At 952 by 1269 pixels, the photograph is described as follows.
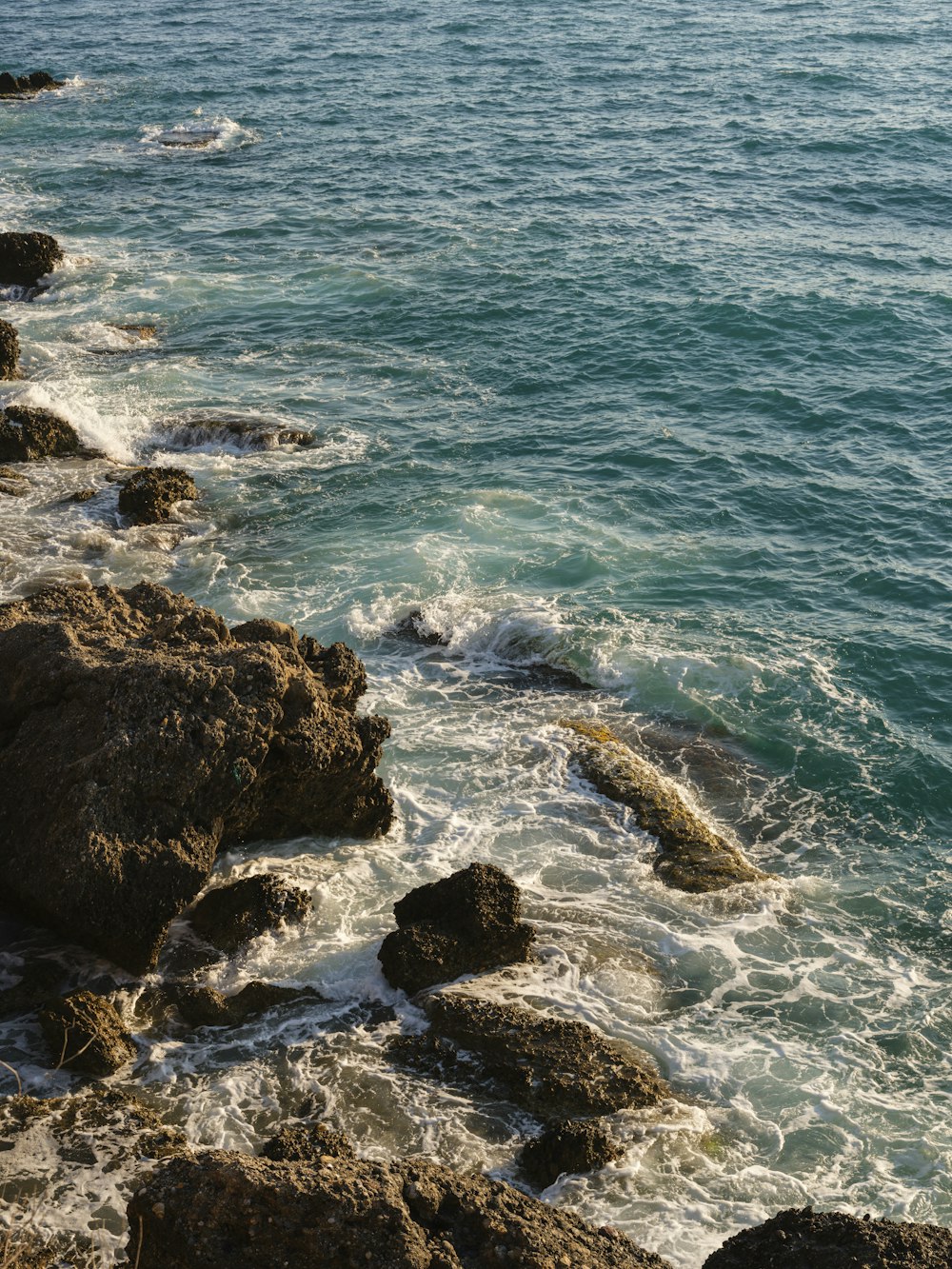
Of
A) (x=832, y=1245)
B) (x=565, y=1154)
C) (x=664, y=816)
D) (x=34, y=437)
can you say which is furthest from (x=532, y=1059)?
(x=34, y=437)

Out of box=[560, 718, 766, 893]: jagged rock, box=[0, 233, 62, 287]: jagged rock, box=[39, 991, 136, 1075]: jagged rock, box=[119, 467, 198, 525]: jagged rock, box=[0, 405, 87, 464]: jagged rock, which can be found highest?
box=[0, 233, 62, 287]: jagged rock

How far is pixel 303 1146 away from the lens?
28.9ft

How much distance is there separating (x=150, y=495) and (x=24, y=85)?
121 ft

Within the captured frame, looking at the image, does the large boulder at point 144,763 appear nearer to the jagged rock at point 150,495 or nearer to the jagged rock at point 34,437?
the jagged rock at point 150,495

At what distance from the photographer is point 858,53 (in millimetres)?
46094

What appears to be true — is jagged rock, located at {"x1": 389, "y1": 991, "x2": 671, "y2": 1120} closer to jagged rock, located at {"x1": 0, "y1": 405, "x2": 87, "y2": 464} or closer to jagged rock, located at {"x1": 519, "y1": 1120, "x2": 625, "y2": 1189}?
jagged rock, located at {"x1": 519, "y1": 1120, "x2": 625, "y2": 1189}

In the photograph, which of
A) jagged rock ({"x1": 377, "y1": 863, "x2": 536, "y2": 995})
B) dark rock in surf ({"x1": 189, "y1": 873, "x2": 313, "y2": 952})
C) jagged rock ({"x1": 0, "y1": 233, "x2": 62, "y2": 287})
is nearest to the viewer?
jagged rock ({"x1": 377, "y1": 863, "x2": 536, "y2": 995})

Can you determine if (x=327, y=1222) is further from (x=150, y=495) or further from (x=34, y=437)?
(x=34, y=437)

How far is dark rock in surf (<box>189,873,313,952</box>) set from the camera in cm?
1195

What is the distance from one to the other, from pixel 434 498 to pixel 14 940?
462 inches

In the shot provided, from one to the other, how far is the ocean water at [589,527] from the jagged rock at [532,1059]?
0.86ft

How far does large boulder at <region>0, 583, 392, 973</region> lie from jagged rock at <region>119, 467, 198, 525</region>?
22.4 ft

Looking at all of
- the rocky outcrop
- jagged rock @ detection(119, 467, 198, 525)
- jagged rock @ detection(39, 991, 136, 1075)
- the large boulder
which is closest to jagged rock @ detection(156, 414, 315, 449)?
jagged rock @ detection(119, 467, 198, 525)

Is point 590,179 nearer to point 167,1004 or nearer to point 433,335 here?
point 433,335
